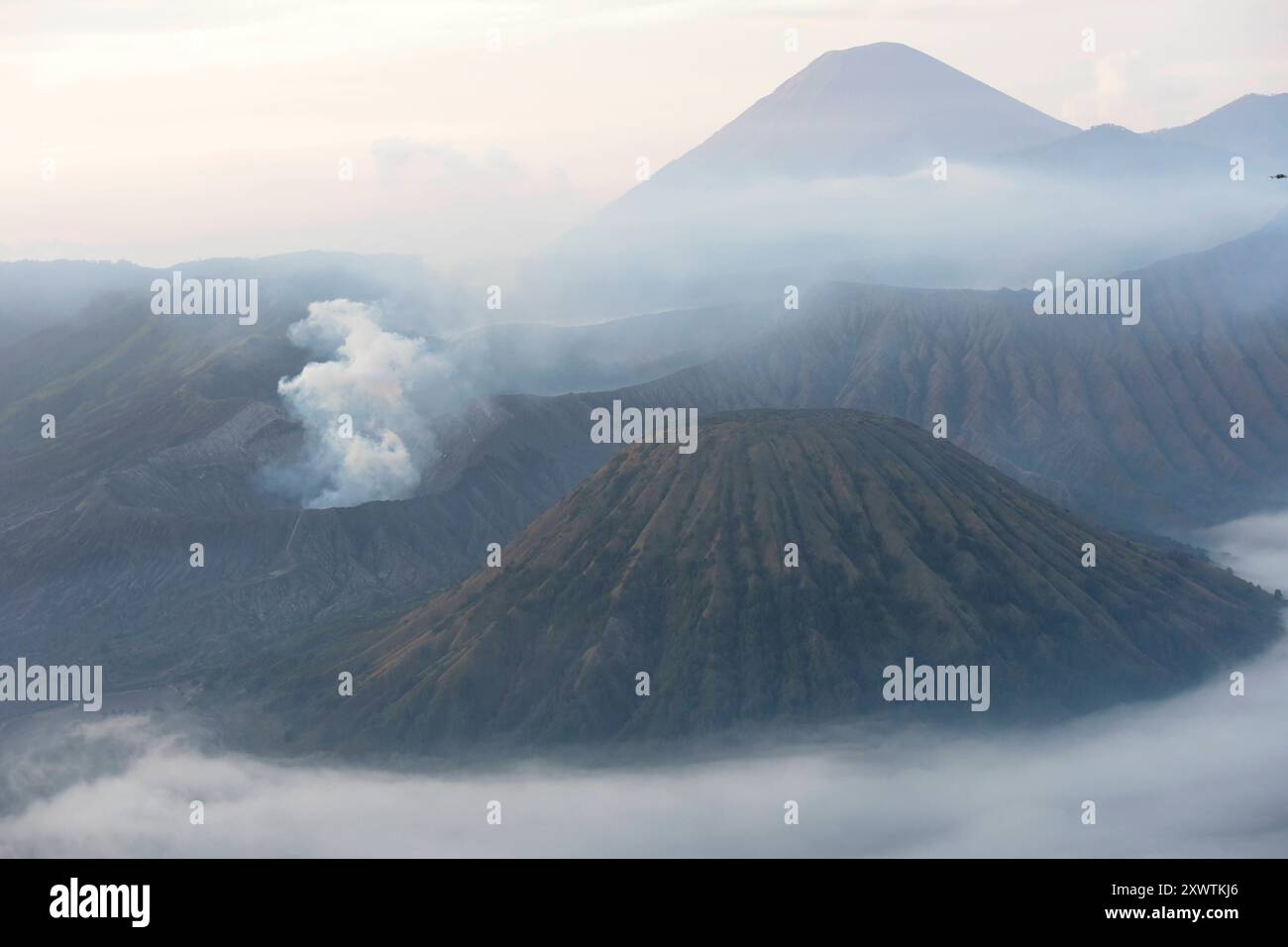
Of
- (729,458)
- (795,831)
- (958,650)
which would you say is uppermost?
(729,458)

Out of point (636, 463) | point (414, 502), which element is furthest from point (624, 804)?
point (414, 502)

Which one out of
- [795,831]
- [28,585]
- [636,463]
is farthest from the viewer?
[28,585]

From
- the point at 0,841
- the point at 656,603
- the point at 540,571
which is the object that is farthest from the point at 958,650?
the point at 0,841

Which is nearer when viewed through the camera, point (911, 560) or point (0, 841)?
point (0, 841)

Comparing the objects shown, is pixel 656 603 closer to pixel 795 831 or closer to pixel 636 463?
pixel 636 463

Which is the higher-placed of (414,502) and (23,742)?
(414,502)

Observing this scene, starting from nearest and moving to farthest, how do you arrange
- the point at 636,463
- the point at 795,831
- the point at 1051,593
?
the point at 795,831
the point at 1051,593
the point at 636,463
